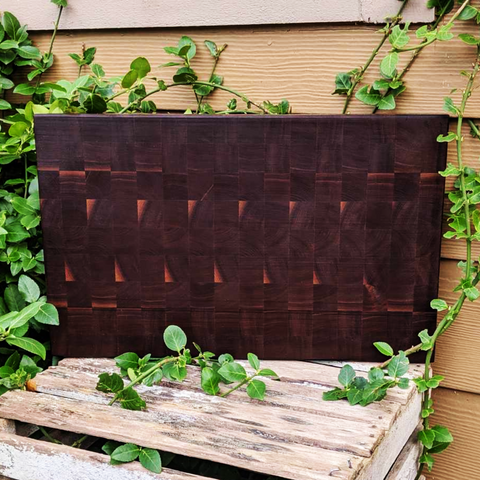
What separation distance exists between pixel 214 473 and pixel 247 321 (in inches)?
11.5

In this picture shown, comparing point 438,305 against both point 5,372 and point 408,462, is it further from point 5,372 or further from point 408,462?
point 5,372

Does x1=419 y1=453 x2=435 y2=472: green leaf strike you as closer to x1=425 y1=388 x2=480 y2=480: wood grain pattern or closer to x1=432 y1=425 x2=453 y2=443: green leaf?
x1=432 y1=425 x2=453 y2=443: green leaf

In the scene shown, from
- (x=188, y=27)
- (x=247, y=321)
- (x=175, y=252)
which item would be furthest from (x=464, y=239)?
(x=188, y=27)

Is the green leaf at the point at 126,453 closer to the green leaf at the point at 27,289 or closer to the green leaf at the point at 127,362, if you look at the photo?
the green leaf at the point at 127,362

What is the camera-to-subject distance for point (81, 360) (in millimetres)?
1264

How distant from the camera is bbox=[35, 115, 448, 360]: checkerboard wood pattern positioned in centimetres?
117

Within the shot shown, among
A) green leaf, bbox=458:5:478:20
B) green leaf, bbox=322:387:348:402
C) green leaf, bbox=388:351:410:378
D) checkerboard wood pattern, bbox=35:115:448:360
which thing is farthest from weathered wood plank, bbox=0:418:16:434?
green leaf, bbox=458:5:478:20

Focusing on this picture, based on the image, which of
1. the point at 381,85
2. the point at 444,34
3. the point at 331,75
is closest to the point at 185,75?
the point at 331,75

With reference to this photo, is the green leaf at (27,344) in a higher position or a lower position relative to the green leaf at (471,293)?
lower

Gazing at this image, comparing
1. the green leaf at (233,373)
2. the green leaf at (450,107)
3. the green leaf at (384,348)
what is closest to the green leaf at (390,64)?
the green leaf at (450,107)

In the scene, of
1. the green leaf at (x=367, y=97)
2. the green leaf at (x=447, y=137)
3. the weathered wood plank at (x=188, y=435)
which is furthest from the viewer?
the green leaf at (x=367, y=97)

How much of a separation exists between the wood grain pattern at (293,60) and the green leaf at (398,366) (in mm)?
499

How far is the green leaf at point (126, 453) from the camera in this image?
0.91 m

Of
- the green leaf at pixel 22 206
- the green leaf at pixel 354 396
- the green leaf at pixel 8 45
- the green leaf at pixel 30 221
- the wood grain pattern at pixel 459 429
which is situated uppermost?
the green leaf at pixel 8 45
